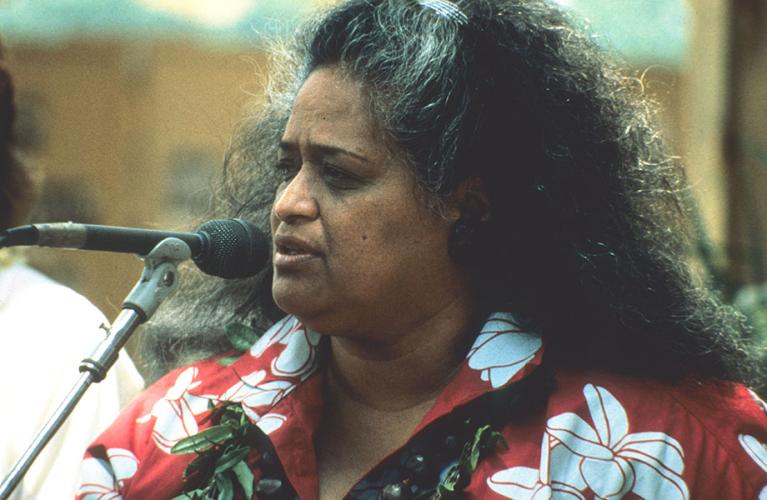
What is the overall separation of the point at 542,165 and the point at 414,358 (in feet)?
1.74

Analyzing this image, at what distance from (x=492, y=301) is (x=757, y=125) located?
2.03 metres

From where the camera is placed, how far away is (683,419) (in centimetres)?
269

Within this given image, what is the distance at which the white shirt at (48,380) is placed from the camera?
3.10 meters

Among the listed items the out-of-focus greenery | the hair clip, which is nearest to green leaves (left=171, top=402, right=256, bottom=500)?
the hair clip

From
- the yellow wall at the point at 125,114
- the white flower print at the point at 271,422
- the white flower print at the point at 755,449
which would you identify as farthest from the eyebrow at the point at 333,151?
the yellow wall at the point at 125,114

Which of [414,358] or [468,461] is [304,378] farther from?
[468,461]

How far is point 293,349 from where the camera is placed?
3096 millimetres

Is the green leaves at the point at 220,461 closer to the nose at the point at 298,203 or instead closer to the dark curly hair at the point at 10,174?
the nose at the point at 298,203

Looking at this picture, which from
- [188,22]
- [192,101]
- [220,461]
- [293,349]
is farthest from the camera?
[192,101]

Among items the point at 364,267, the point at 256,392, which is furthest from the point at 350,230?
the point at 256,392

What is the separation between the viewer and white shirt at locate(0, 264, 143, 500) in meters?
3.10

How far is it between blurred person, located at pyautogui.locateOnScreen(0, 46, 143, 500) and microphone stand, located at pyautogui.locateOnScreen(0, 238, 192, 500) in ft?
1.94

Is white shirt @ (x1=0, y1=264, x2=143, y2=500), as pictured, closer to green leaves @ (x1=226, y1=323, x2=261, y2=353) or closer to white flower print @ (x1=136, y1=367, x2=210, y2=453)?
white flower print @ (x1=136, y1=367, x2=210, y2=453)

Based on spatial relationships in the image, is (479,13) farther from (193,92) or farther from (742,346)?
(193,92)
